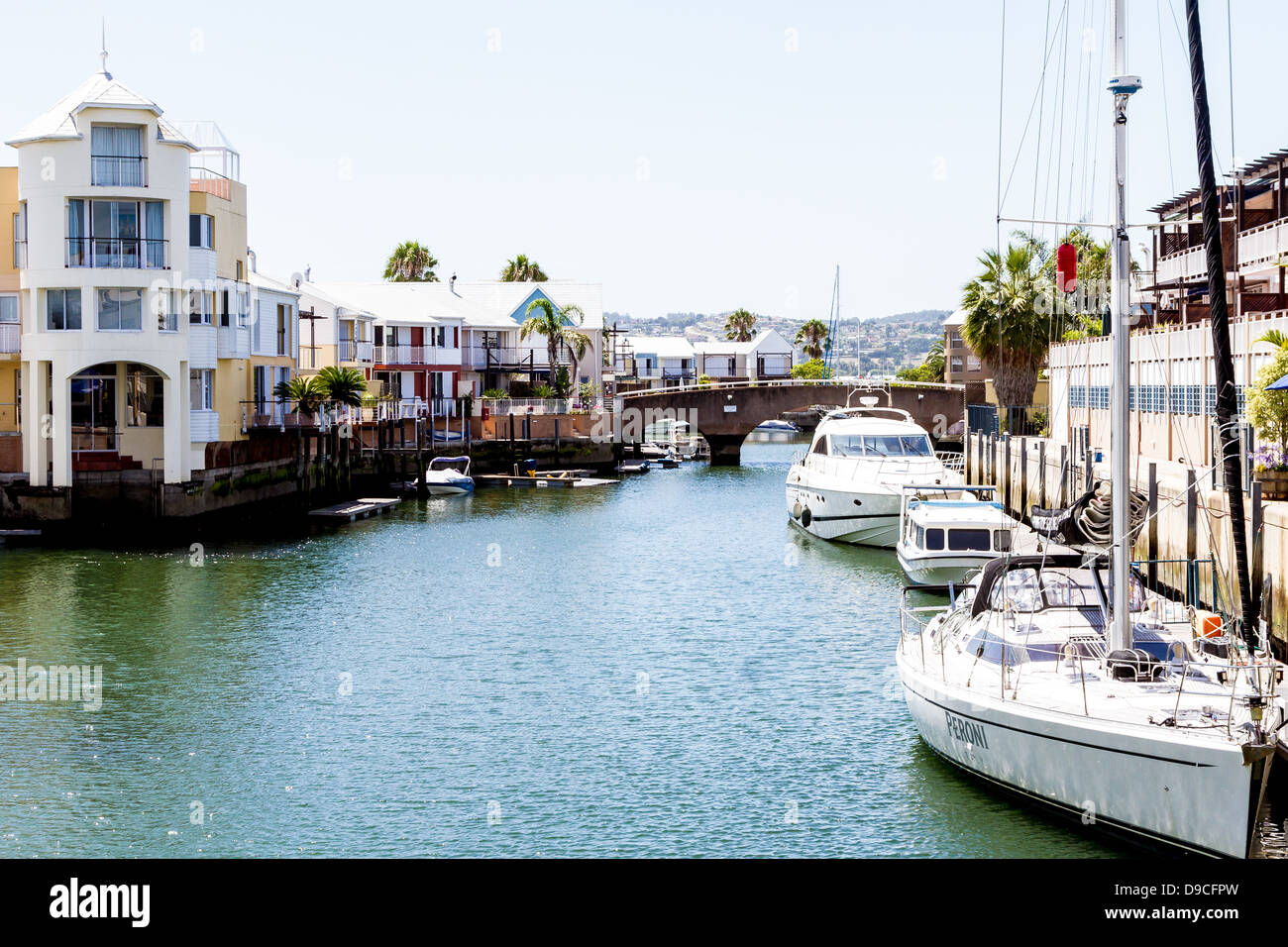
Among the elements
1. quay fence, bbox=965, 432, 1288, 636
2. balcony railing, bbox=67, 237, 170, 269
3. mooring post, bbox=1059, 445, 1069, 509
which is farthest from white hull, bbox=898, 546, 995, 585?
balcony railing, bbox=67, 237, 170, 269

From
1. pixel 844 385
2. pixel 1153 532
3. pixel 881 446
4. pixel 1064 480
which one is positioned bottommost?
pixel 1153 532

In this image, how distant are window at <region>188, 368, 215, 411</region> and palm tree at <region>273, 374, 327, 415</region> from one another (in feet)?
20.5

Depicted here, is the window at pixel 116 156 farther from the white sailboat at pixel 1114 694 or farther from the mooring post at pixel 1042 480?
the white sailboat at pixel 1114 694

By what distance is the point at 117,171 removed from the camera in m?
54.2

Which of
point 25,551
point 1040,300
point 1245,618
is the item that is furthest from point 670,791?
point 1040,300

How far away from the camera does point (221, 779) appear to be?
2250 cm

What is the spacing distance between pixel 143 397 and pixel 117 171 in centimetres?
908

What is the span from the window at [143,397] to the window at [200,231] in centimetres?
583

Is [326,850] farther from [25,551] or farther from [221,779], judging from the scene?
[25,551]

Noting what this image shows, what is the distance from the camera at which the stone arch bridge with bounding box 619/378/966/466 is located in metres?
99.2

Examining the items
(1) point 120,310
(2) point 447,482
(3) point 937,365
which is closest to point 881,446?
(2) point 447,482

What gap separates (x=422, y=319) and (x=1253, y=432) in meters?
74.4

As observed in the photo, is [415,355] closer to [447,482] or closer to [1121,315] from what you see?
[447,482]

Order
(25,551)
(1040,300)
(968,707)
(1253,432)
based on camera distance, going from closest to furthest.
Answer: (968,707) < (1253,432) < (25,551) < (1040,300)
